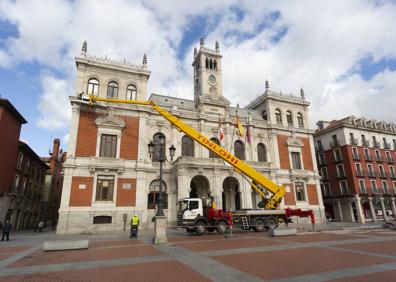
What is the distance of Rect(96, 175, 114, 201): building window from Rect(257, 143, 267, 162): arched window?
2008 cm

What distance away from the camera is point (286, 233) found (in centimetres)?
1750

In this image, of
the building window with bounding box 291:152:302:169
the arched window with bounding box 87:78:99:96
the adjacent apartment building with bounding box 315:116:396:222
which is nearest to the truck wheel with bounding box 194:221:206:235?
the arched window with bounding box 87:78:99:96

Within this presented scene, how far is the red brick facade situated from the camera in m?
24.1

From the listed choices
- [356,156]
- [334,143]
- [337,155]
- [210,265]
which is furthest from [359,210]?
[210,265]

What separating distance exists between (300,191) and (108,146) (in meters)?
26.9

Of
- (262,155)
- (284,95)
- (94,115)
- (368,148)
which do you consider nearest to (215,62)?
(284,95)

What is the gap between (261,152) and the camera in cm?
3491

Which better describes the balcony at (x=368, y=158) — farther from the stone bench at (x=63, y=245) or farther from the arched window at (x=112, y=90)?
the stone bench at (x=63, y=245)

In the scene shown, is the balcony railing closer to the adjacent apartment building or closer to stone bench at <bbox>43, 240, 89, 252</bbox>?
the adjacent apartment building

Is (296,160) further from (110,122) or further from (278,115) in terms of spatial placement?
(110,122)

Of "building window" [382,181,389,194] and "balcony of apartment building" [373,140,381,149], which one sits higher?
"balcony of apartment building" [373,140,381,149]

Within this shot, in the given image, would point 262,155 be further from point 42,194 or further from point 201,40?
point 42,194

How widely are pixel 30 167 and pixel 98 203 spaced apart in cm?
1741

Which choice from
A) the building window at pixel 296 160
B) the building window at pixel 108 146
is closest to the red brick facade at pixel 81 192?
the building window at pixel 108 146
